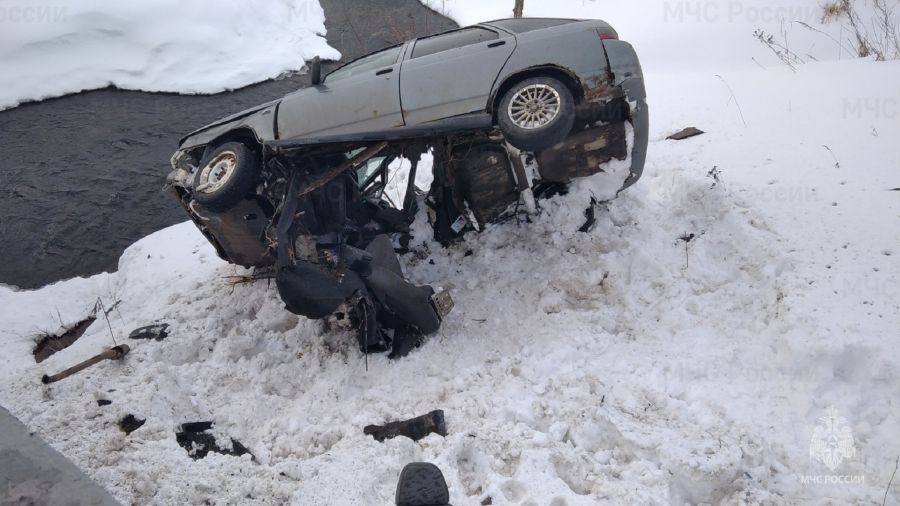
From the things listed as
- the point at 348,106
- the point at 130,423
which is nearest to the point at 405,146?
the point at 348,106

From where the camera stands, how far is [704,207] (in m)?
5.06

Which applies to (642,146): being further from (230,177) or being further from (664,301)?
(230,177)

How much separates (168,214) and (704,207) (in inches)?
251

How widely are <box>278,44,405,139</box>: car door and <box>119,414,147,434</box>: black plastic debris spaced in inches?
93.7

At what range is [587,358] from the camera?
4.02m

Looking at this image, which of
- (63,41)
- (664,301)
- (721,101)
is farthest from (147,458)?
(63,41)

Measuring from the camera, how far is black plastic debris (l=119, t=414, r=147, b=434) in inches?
142

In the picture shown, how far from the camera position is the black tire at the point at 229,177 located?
432cm

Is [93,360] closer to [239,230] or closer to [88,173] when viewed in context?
[239,230]

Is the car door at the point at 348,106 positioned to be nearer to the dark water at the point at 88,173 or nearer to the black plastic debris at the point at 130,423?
the black plastic debris at the point at 130,423

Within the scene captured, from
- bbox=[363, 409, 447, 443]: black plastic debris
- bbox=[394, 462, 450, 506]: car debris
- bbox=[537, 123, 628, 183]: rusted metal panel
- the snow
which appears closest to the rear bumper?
bbox=[537, 123, 628, 183]: rusted metal panel

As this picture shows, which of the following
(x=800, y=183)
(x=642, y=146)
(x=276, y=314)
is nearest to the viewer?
(x=642, y=146)

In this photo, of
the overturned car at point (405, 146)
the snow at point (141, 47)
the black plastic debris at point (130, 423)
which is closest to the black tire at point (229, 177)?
the overturned car at point (405, 146)

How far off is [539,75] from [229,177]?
2.55m
